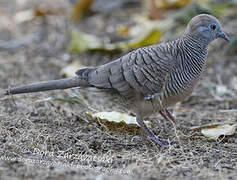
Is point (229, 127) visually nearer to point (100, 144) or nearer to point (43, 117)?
point (100, 144)

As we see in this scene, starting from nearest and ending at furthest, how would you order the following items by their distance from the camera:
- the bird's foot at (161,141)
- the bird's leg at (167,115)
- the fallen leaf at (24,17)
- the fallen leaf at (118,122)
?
1. the bird's foot at (161,141)
2. the fallen leaf at (118,122)
3. the bird's leg at (167,115)
4. the fallen leaf at (24,17)

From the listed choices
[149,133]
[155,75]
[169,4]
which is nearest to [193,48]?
[155,75]

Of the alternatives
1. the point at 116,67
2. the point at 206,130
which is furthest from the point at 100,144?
the point at 206,130

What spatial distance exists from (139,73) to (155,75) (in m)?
0.15

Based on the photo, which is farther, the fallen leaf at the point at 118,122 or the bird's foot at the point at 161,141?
the fallen leaf at the point at 118,122

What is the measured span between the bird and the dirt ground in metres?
0.33

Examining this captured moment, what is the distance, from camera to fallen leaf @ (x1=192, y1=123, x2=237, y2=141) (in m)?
4.20

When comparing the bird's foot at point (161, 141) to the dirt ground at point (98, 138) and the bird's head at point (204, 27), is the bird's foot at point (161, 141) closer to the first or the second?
the dirt ground at point (98, 138)

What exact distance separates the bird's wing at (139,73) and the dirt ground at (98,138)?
1.47 ft

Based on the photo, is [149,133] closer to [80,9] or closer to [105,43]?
[105,43]

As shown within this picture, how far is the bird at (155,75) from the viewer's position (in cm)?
412

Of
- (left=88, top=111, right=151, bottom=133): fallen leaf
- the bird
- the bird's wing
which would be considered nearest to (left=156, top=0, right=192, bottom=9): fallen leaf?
the bird

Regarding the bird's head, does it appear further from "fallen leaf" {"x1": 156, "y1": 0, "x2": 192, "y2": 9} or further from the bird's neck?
"fallen leaf" {"x1": 156, "y1": 0, "x2": 192, "y2": 9}

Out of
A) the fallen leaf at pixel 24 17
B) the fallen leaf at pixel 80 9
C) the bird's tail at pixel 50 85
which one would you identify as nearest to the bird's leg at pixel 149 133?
the bird's tail at pixel 50 85
